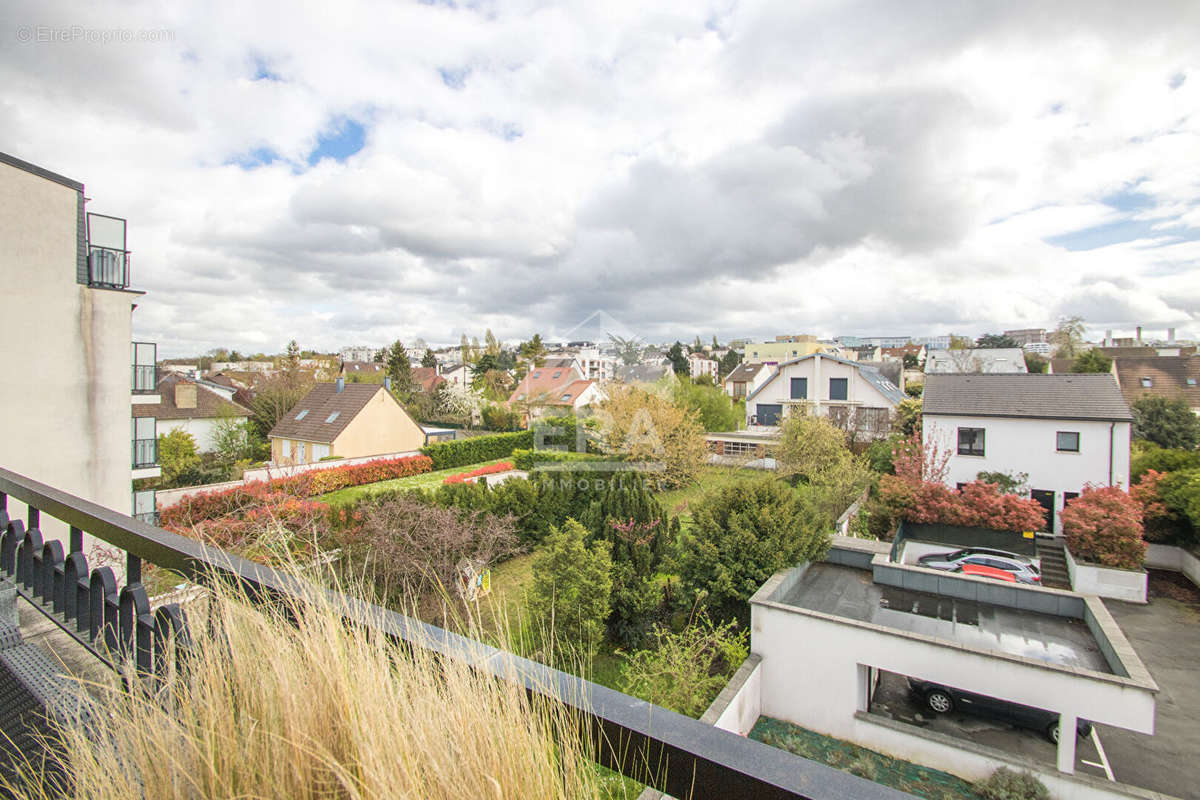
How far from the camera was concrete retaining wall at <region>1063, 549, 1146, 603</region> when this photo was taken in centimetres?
1180

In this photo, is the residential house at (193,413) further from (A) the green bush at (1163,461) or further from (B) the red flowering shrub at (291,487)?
(A) the green bush at (1163,461)

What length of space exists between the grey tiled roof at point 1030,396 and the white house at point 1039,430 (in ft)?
0.07

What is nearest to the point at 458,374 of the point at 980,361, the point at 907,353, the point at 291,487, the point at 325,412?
the point at 325,412

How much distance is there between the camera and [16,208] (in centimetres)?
797

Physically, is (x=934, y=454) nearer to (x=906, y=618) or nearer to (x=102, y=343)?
(x=906, y=618)

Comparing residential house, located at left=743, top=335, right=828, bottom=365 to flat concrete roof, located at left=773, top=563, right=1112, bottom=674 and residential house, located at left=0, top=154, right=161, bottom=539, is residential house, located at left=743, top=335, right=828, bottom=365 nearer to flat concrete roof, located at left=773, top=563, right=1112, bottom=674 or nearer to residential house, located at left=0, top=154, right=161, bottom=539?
flat concrete roof, located at left=773, top=563, right=1112, bottom=674

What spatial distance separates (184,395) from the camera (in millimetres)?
25094

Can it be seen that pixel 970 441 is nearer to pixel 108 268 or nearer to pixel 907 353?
pixel 108 268

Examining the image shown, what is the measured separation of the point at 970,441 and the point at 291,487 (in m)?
19.9

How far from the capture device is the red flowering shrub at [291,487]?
12.3 m

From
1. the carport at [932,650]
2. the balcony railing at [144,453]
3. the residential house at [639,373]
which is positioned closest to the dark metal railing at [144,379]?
the balcony railing at [144,453]

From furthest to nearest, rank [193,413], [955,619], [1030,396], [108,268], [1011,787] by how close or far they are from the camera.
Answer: [193,413] → [1030,396] → [108,268] → [955,619] → [1011,787]

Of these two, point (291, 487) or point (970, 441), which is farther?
point (970, 441)

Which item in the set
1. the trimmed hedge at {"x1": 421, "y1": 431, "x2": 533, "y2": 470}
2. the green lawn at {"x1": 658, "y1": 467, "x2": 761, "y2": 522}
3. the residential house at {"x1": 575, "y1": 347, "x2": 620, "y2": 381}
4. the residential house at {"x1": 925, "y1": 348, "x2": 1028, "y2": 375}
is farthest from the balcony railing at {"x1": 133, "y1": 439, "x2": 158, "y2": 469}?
the residential house at {"x1": 925, "y1": 348, "x2": 1028, "y2": 375}
